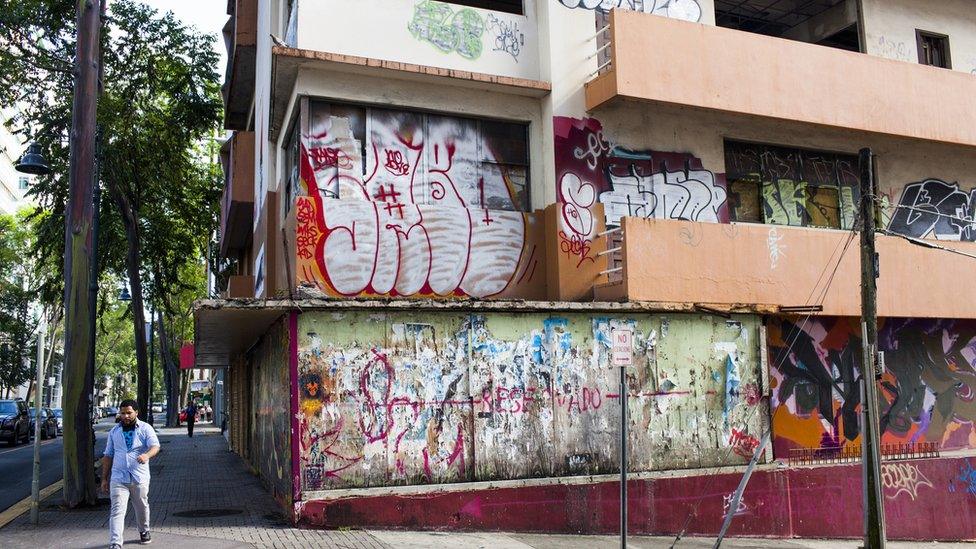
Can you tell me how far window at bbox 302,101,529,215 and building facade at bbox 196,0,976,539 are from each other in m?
0.04

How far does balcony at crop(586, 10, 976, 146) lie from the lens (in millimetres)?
12883

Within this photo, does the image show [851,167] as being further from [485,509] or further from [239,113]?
[239,113]

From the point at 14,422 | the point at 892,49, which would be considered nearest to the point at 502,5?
the point at 892,49

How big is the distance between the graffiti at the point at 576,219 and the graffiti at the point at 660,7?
298 cm

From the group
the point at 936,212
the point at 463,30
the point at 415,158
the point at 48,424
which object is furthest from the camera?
the point at 48,424

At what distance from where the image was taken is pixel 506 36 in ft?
44.2

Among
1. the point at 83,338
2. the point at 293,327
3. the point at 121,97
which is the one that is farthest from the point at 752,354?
the point at 121,97

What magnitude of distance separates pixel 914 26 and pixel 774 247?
22.5 ft

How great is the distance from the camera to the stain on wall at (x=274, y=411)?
1095 cm

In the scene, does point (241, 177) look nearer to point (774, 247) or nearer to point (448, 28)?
point (448, 28)

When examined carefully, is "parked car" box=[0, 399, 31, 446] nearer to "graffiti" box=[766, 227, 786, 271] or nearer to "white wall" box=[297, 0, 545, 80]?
"white wall" box=[297, 0, 545, 80]

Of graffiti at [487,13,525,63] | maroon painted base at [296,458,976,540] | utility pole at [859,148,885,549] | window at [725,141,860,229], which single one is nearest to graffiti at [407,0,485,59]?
graffiti at [487,13,525,63]

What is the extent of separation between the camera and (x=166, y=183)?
77.3ft

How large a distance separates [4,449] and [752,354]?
27749mm
